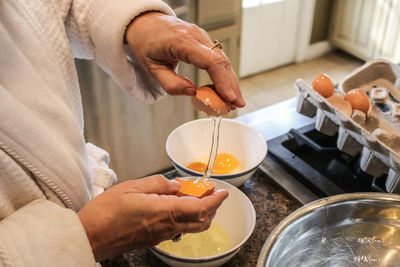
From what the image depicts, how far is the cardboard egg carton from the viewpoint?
83cm

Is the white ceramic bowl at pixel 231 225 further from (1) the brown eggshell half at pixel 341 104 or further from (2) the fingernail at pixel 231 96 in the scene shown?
(1) the brown eggshell half at pixel 341 104

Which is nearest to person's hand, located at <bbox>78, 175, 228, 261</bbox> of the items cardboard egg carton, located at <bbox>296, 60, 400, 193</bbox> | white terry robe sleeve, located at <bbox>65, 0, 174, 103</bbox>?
white terry robe sleeve, located at <bbox>65, 0, 174, 103</bbox>

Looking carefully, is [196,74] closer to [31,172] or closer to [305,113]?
[305,113]

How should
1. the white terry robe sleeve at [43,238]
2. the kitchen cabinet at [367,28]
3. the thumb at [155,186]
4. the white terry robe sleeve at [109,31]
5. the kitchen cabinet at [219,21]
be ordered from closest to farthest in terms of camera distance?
the white terry robe sleeve at [43,238] < the thumb at [155,186] < the white terry robe sleeve at [109,31] < the kitchen cabinet at [219,21] < the kitchen cabinet at [367,28]

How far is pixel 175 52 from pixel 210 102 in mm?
107

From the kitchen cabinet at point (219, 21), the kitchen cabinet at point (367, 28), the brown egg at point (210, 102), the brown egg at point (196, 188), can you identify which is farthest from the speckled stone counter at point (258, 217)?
the kitchen cabinet at point (367, 28)

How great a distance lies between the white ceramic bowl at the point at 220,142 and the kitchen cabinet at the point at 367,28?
8.24ft

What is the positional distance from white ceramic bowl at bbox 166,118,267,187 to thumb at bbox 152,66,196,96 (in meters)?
0.22

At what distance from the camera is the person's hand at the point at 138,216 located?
59cm

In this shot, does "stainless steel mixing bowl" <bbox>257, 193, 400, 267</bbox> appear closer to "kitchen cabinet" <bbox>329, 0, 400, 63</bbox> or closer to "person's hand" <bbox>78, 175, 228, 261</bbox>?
"person's hand" <bbox>78, 175, 228, 261</bbox>

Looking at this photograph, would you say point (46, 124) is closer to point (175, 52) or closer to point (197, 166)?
point (175, 52)

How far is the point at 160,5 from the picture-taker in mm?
759

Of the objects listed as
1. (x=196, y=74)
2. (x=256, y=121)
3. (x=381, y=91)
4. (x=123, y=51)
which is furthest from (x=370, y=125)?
(x=196, y=74)

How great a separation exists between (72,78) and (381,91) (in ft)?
2.38
